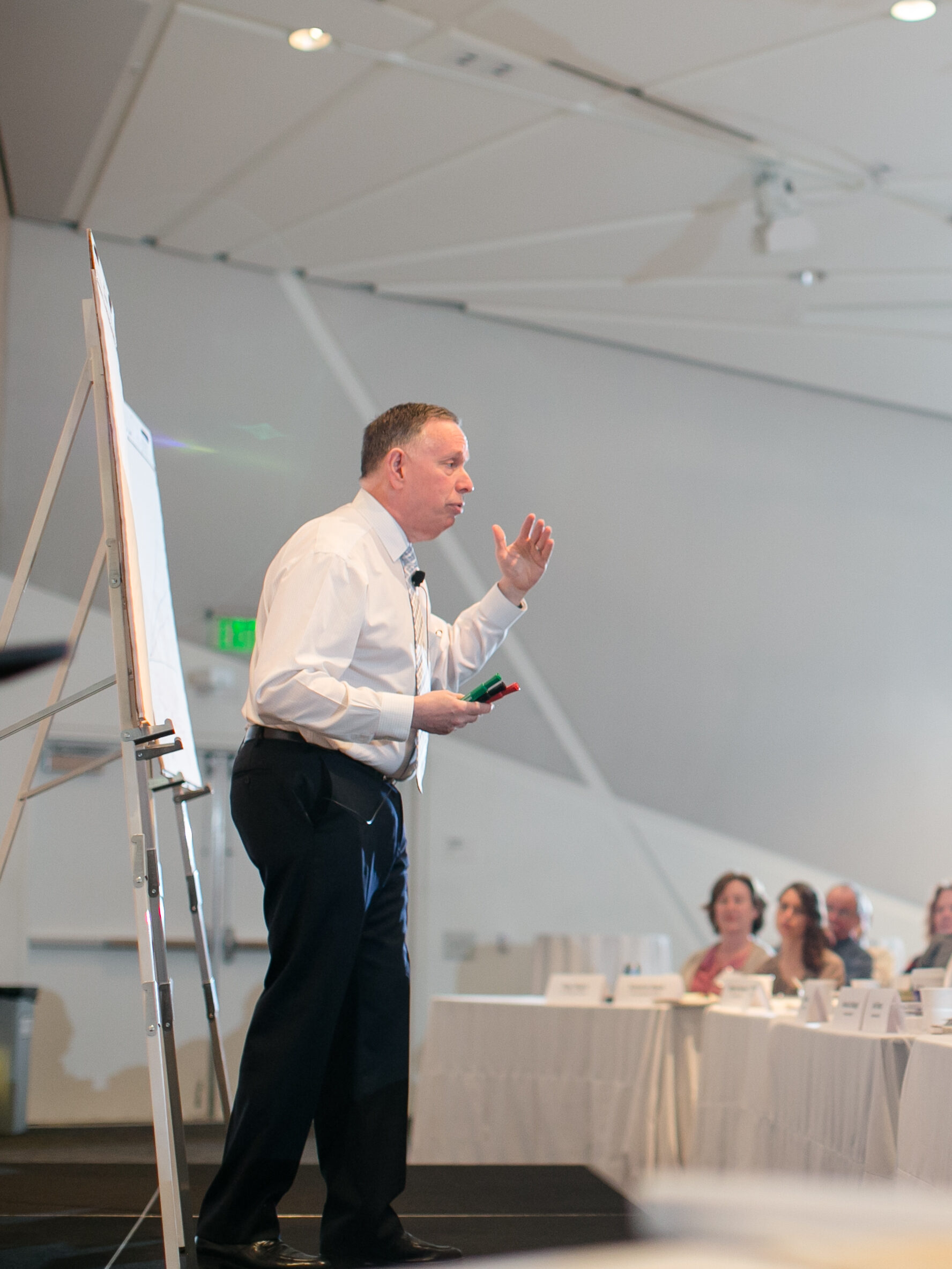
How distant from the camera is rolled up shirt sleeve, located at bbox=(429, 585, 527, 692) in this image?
2.34m

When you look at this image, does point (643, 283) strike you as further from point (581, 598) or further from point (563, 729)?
point (563, 729)

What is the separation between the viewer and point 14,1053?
5.29 m

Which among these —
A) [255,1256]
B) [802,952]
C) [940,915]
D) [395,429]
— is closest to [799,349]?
[940,915]

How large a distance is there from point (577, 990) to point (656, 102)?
134 inches

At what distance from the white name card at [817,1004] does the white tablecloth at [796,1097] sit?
1.7 inches

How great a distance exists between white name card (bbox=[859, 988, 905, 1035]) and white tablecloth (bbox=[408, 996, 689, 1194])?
1.29 metres

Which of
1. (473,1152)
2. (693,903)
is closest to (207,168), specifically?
(473,1152)

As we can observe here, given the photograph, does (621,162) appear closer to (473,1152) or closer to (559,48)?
(559,48)

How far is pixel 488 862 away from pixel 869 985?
4024 millimetres

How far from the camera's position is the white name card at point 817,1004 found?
2.95m

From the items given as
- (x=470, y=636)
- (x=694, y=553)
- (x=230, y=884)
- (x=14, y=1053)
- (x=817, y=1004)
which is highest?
(x=694, y=553)

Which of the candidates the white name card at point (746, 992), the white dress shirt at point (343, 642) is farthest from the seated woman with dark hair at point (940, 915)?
the white dress shirt at point (343, 642)

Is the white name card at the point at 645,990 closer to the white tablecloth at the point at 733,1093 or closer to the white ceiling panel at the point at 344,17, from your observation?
the white tablecloth at the point at 733,1093

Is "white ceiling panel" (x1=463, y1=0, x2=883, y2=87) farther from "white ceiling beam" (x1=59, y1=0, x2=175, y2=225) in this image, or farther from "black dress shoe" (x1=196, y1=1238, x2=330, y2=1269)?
"black dress shoe" (x1=196, y1=1238, x2=330, y2=1269)
